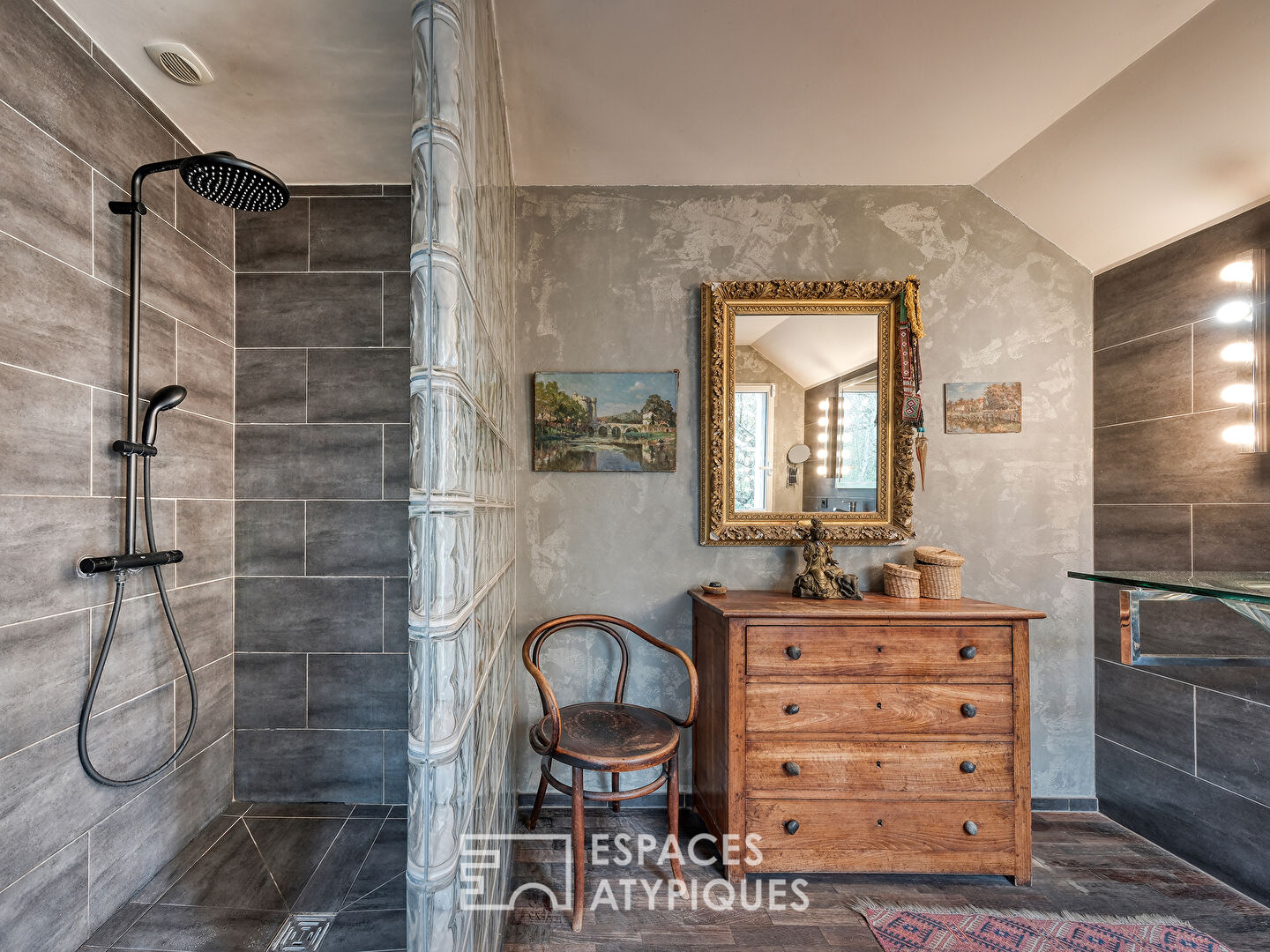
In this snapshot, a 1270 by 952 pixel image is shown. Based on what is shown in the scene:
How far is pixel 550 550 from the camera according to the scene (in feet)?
7.16

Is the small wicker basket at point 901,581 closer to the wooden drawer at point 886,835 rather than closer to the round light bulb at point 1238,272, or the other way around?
the wooden drawer at point 886,835

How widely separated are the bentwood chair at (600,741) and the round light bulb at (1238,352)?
212 centimetres

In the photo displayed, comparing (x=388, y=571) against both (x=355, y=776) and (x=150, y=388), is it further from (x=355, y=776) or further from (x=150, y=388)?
(x=150, y=388)

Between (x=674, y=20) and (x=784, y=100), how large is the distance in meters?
0.48

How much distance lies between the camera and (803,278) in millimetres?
2230

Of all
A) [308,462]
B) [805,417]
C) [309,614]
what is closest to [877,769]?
[805,417]

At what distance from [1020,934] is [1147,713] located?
1.05 metres

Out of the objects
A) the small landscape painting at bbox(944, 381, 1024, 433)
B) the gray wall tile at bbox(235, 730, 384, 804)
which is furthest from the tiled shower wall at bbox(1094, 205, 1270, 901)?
the gray wall tile at bbox(235, 730, 384, 804)

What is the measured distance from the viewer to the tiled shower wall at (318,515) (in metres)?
2.05

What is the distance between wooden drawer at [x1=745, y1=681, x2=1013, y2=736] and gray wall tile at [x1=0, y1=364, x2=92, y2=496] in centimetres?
207

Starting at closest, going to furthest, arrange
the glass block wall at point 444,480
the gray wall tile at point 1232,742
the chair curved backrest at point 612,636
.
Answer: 1. the glass block wall at point 444,480
2. the gray wall tile at point 1232,742
3. the chair curved backrest at point 612,636

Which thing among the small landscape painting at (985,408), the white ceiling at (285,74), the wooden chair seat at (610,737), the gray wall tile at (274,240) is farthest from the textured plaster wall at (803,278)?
the gray wall tile at (274,240)

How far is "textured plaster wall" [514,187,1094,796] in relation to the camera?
2180mm

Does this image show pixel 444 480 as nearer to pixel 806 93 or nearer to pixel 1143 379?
pixel 806 93
